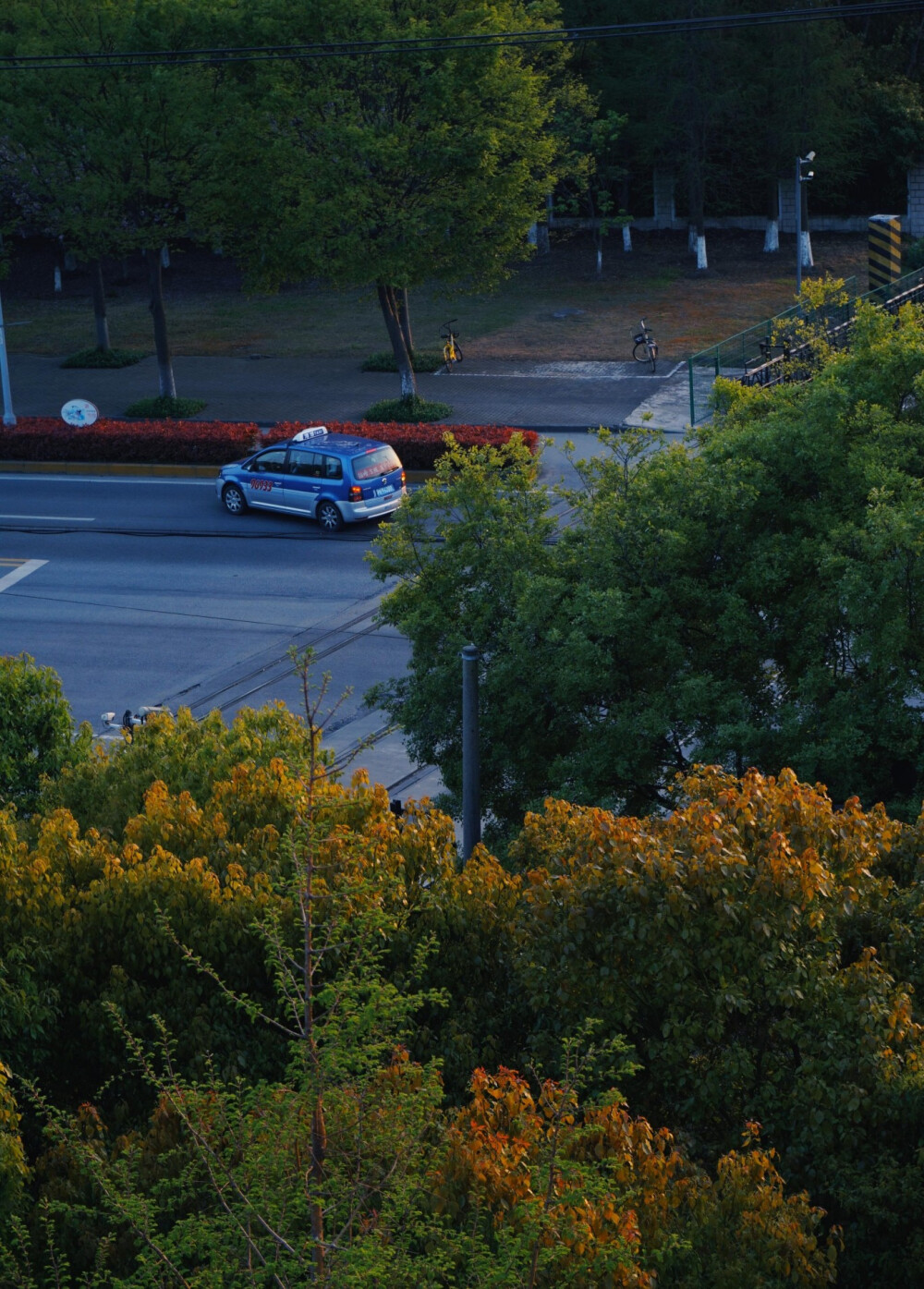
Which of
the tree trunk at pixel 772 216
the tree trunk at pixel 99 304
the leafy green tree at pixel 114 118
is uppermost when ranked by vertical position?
the leafy green tree at pixel 114 118

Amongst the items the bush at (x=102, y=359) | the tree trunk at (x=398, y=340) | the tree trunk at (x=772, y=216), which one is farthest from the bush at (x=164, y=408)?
the tree trunk at (x=772, y=216)

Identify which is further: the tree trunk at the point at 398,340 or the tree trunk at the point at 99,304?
the tree trunk at the point at 99,304

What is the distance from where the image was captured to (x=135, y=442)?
32.2 m

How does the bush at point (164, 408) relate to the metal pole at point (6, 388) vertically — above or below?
below

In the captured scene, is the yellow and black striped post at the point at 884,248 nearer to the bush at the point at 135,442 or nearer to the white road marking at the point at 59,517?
the bush at the point at 135,442

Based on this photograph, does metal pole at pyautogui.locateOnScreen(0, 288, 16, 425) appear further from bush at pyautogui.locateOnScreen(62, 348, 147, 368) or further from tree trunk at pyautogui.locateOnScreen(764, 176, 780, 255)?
tree trunk at pyautogui.locateOnScreen(764, 176, 780, 255)

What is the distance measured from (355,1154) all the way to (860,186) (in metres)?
52.8

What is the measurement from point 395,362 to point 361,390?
183 cm

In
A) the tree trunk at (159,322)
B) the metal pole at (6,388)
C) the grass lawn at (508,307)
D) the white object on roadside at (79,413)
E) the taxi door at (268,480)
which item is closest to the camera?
the taxi door at (268,480)

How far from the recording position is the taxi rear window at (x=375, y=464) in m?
26.7

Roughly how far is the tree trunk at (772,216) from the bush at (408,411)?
21024 mm

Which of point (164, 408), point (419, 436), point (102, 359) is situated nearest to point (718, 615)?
point (419, 436)

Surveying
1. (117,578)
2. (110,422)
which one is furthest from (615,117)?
(117,578)

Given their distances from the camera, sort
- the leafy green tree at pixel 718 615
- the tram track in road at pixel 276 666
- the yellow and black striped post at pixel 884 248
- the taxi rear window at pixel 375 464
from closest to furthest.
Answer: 1. the leafy green tree at pixel 718 615
2. the tram track in road at pixel 276 666
3. the taxi rear window at pixel 375 464
4. the yellow and black striped post at pixel 884 248
